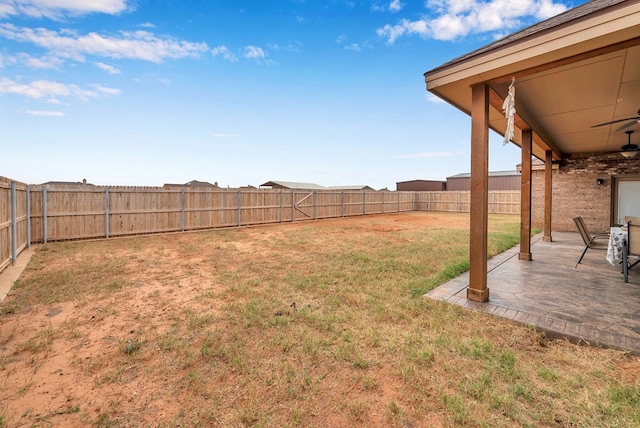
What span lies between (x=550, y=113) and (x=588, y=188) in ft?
22.4

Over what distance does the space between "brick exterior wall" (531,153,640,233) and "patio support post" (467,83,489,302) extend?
925cm

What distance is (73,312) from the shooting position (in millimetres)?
3281

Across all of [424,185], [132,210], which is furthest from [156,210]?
[424,185]

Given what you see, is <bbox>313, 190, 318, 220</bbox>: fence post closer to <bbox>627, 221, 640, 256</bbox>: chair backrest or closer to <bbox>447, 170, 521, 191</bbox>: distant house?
<bbox>627, 221, 640, 256</bbox>: chair backrest

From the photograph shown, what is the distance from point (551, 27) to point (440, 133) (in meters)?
21.5

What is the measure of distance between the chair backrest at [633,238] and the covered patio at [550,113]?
1.66 feet

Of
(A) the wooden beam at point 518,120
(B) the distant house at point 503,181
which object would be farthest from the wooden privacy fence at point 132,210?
(B) the distant house at point 503,181

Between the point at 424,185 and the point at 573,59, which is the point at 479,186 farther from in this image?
the point at 424,185

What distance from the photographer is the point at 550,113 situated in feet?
15.7

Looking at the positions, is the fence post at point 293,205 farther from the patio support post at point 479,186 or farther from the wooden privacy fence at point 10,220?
the patio support post at point 479,186

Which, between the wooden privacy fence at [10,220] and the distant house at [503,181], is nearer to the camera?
the wooden privacy fence at [10,220]

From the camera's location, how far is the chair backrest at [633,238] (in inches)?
154

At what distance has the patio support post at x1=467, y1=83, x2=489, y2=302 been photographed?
320 cm

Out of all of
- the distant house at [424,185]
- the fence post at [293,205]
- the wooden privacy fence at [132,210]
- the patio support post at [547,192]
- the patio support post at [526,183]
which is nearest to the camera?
the patio support post at [526,183]
